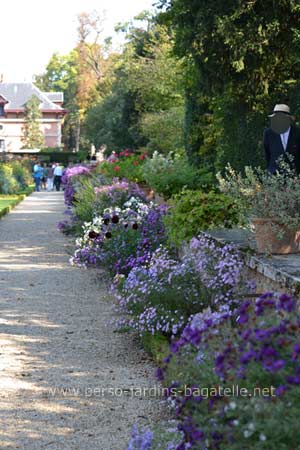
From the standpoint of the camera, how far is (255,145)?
14117mm

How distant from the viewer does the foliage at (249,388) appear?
9.68ft

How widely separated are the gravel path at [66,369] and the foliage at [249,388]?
1.42 m

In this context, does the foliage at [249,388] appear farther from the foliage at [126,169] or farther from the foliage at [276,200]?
the foliage at [126,169]

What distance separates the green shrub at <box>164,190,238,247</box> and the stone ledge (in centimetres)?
99

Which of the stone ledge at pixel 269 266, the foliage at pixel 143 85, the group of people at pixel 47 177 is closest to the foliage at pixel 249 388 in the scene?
the stone ledge at pixel 269 266

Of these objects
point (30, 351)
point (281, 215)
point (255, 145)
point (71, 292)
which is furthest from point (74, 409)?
point (255, 145)

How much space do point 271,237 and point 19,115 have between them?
8659 centimetres

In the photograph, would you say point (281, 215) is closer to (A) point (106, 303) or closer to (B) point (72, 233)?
(A) point (106, 303)

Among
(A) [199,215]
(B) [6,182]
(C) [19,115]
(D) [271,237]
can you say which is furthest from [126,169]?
(C) [19,115]

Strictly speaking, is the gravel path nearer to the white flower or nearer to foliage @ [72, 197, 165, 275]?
foliage @ [72, 197, 165, 275]

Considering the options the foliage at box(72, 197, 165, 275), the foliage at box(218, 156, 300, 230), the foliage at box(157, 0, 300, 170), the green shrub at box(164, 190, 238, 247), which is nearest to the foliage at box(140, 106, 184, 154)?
the foliage at box(157, 0, 300, 170)

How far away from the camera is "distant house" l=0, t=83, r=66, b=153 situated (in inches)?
3546

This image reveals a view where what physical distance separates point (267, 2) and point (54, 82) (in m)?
105

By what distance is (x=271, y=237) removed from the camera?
6.86 metres
